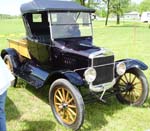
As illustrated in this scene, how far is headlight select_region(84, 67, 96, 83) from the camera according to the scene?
488 cm

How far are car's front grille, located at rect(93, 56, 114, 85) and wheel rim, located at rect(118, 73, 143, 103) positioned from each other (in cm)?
57

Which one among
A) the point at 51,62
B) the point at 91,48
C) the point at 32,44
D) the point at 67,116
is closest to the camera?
the point at 67,116

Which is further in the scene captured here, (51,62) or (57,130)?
(51,62)

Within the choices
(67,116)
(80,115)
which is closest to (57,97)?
(67,116)

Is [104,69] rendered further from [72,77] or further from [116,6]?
[116,6]

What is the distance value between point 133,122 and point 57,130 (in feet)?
4.60

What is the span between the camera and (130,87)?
19.4 feet

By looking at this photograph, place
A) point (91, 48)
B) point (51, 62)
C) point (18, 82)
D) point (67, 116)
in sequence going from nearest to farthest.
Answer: point (67, 116)
point (91, 48)
point (51, 62)
point (18, 82)

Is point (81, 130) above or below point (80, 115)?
below

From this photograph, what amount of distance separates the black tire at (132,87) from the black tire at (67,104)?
4.41ft

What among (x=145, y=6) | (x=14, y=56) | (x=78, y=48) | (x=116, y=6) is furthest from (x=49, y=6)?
(x=145, y=6)

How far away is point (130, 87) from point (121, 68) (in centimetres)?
61

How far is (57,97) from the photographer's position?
5.08 m

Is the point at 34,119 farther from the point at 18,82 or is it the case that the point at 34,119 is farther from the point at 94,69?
the point at 18,82
